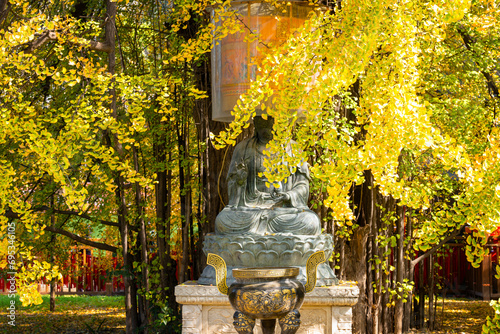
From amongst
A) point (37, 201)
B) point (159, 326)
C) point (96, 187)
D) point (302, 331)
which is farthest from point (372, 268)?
point (37, 201)

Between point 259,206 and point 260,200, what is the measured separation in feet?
0.18

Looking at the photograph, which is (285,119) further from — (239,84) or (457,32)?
(457,32)

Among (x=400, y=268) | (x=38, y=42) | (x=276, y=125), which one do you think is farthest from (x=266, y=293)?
(x=400, y=268)

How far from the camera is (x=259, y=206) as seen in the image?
16.5ft

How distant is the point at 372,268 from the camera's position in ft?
19.6

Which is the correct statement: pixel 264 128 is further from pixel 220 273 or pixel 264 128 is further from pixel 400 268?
pixel 400 268

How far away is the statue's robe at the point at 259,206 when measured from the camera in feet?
15.7

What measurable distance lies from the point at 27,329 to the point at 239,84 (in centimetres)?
440

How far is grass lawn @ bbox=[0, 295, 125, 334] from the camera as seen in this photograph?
7.16 m

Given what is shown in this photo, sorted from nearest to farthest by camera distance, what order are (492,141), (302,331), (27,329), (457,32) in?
(492,141) < (302,331) < (457,32) < (27,329)

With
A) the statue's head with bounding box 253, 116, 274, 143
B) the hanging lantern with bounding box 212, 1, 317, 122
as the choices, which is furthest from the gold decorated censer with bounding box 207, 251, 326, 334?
the statue's head with bounding box 253, 116, 274, 143

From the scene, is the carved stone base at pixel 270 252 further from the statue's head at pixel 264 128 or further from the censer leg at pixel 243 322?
the statue's head at pixel 264 128

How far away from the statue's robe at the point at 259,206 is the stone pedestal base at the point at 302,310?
553 millimetres

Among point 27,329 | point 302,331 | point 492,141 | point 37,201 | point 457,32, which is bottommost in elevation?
point 27,329
